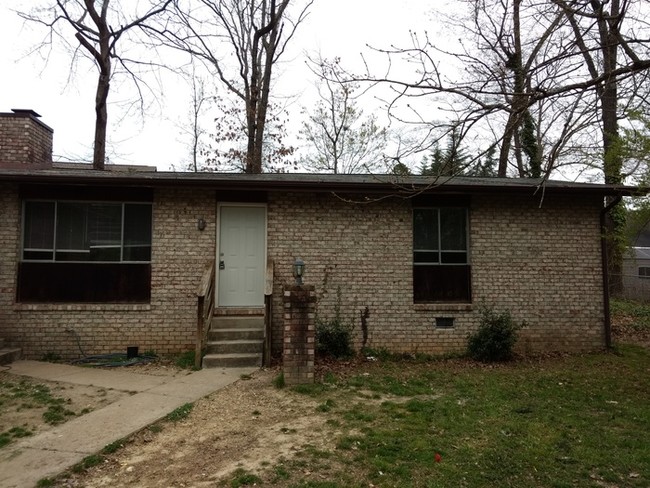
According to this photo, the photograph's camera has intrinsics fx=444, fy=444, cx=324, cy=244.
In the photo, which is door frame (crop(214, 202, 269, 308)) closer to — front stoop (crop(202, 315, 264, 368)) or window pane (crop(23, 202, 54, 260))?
front stoop (crop(202, 315, 264, 368))

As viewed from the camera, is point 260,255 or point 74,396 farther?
point 260,255

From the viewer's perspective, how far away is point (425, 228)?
8773mm

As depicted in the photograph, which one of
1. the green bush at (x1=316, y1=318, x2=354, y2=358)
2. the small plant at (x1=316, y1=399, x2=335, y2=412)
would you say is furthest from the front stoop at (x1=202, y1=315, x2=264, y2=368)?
the small plant at (x1=316, y1=399, x2=335, y2=412)

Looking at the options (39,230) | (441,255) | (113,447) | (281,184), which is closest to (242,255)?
(281,184)

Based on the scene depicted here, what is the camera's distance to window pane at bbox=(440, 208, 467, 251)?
8781 mm

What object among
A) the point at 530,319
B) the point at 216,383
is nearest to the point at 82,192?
the point at 216,383

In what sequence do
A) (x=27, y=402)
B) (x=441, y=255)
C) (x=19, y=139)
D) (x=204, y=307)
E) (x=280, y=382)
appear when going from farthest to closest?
(x=19, y=139) → (x=441, y=255) → (x=204, y=307) → (x=280, y=382) → (x=27, y=402)

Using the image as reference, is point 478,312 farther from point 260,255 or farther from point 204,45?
point 204,45

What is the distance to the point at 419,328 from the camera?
8461mm

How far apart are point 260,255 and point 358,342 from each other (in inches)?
98.9

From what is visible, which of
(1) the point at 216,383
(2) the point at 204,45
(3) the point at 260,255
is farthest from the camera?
(2) the point at 204,45

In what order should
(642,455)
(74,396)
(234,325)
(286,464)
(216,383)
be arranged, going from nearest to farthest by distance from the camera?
(286,464) → (642,455) → (74,396) → (216,383) → (234,325)

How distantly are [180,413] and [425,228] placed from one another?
5649mm

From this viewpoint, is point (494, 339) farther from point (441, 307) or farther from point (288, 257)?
point (288, 257)
